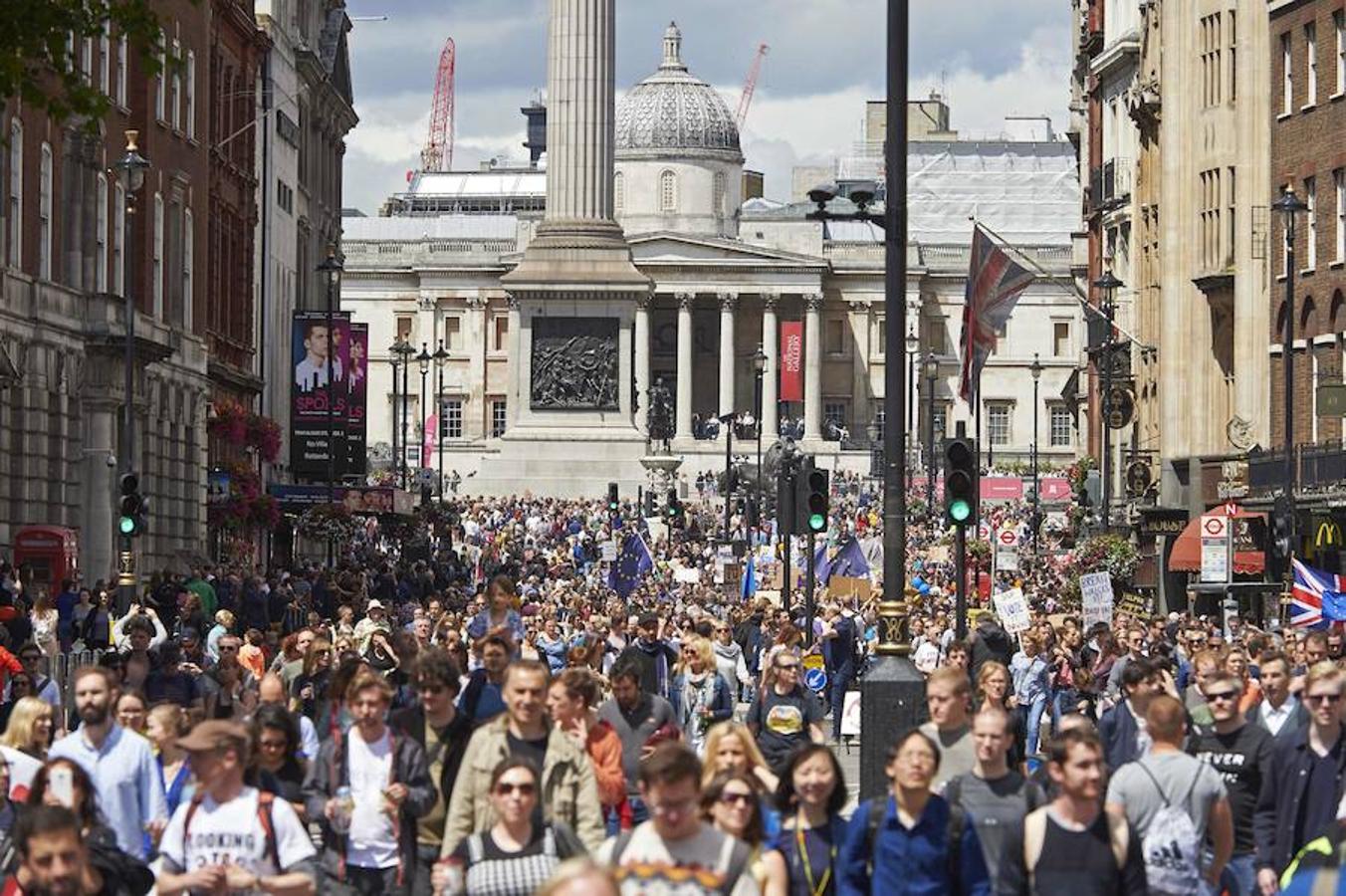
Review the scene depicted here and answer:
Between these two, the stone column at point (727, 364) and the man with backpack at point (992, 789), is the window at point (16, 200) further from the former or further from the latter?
the stone column at point (727, 364)

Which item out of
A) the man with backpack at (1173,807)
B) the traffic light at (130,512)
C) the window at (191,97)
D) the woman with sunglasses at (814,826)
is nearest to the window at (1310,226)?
the window at (191,97)

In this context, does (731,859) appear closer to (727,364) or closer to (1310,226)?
(1310,226)

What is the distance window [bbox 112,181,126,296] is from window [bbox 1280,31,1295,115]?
19.2 meters

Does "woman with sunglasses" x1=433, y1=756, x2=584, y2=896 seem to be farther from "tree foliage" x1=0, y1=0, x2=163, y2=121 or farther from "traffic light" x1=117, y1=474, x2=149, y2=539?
"traffic light" x1=117, y1=474, x2=149, y2=539

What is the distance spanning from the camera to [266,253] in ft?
290

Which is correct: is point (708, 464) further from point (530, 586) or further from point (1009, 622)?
point (1009, 622)

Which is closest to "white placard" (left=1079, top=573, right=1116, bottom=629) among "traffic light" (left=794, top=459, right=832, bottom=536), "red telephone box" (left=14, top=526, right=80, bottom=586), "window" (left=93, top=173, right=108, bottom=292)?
"traffic light" (left=794, top=459, right=832, bottom=536)

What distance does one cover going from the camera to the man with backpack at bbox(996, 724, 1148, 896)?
1503 cm

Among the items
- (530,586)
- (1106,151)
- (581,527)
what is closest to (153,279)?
(530,586)

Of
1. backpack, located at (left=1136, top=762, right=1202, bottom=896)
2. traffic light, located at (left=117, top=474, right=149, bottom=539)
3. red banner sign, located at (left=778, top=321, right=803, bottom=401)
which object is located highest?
red banner sign, located at (left=778, top=321, right=803, bottom=401)

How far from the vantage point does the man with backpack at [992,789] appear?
51.9 ft

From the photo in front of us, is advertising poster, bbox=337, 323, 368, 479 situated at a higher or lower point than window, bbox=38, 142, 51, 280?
lower

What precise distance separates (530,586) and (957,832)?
5811 centimetres

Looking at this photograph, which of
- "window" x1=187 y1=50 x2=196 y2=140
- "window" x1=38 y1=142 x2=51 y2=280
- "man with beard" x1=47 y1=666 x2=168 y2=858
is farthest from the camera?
"window" x1=187 y1=50 x2=196 y2=140
